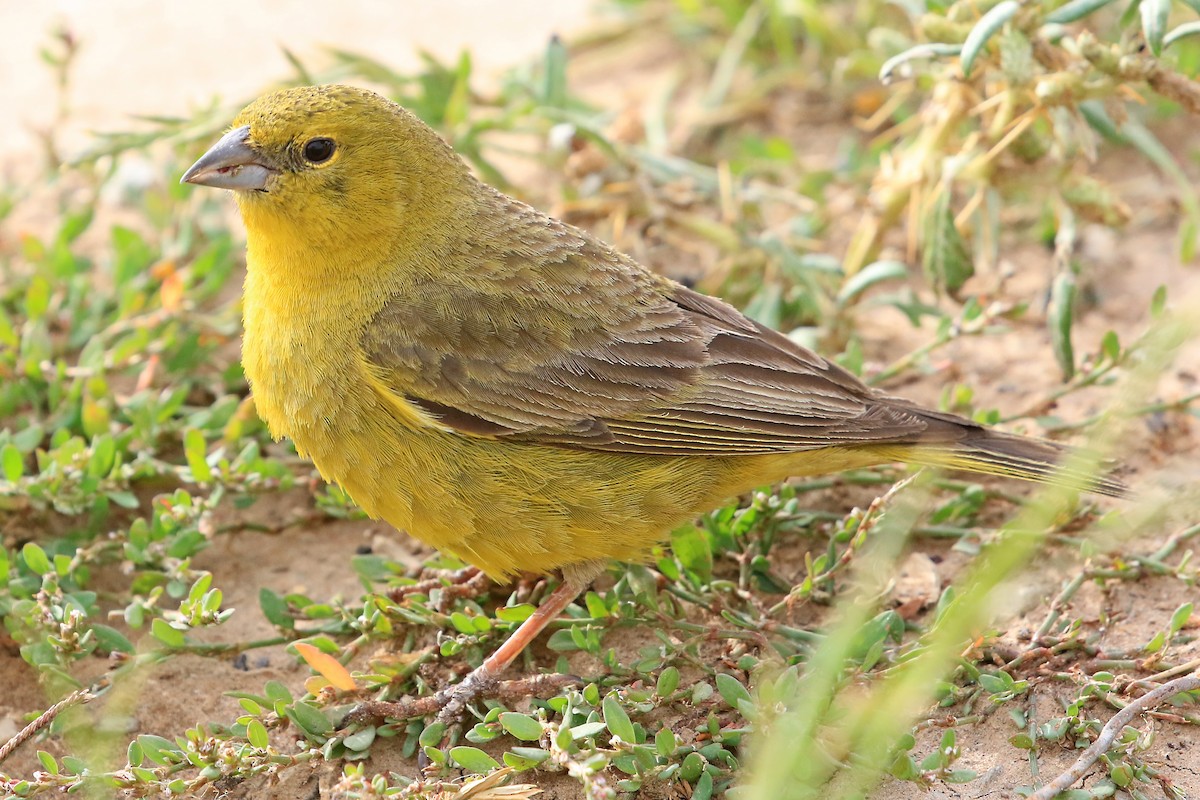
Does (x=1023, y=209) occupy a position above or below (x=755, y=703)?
above

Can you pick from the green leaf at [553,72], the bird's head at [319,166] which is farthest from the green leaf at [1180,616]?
the green leaf at [553,72]

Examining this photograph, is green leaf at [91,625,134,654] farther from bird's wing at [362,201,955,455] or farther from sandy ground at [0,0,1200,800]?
bird's wing at [362,201,955,455]

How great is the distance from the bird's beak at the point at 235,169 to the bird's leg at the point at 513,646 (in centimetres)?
138

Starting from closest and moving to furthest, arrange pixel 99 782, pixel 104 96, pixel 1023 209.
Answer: pixel 99 782
pixel 1023 209
pixel 104 96

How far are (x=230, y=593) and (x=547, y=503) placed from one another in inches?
45.8

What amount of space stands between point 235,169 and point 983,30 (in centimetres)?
217

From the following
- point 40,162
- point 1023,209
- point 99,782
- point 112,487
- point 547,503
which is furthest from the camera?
point 40,162

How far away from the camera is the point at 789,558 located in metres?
3.90

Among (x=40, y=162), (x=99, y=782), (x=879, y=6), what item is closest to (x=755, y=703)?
(x=99, y=782)

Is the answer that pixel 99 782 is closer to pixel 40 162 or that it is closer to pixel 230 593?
pixel 230 593

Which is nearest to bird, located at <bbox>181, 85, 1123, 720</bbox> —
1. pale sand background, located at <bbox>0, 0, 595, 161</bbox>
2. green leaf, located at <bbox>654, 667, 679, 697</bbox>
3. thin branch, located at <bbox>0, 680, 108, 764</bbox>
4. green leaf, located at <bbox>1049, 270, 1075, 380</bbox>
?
green leaf, located at <bbox>654, 667, 679, 697</bbox>

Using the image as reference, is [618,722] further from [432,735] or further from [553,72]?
[553,72]

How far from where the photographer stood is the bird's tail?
3.48 m

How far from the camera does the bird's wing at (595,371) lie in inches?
136
